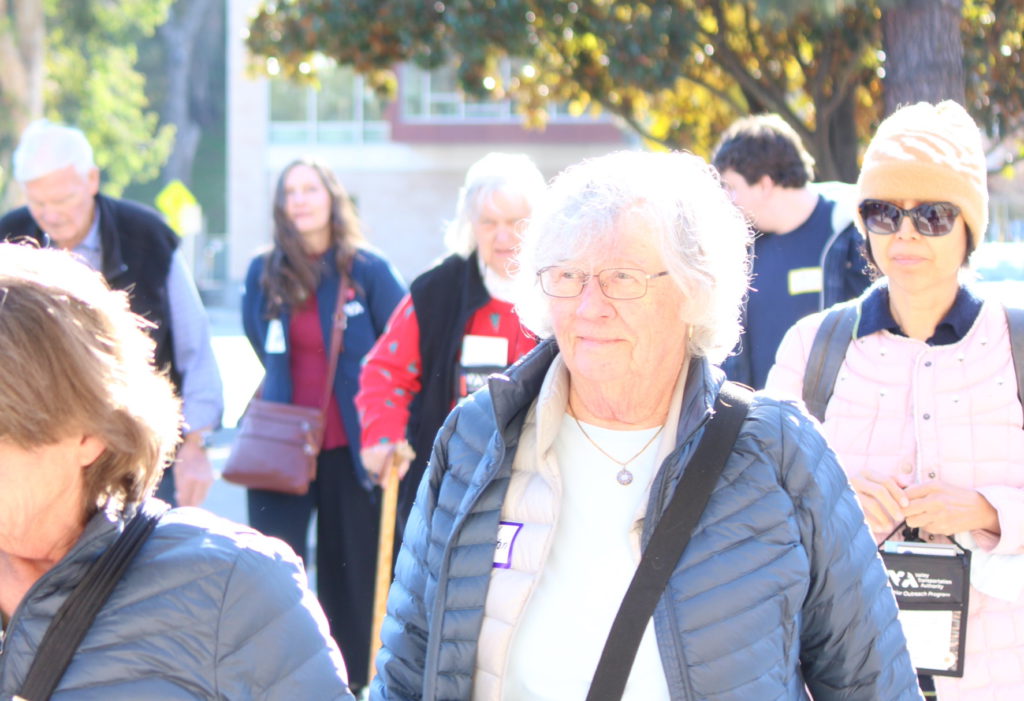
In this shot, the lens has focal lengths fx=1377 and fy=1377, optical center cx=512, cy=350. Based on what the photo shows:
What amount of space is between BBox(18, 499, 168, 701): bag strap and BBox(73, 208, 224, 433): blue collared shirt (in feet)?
11.3

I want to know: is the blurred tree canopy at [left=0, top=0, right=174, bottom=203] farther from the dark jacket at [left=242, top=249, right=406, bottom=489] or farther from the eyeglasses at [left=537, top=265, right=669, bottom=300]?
the eyeglasses at [left=537, top=265, right=669, bottom=300]

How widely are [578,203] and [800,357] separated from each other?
1.07 meters

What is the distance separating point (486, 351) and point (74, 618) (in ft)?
9.71

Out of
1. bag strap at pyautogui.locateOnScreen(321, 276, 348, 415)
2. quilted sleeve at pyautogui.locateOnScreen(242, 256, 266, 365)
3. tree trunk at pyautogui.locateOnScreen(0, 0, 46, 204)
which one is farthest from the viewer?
tree trunk at pyautogui.locateOnScreen(0, 0, 46, 204)

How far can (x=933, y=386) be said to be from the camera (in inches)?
126

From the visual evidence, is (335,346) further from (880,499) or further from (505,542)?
(505,542)

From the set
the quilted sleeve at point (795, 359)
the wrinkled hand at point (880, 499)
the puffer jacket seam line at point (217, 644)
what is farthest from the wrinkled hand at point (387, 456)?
the puffer jacket seam line at point (217, 644)

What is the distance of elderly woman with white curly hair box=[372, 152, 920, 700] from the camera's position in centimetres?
233

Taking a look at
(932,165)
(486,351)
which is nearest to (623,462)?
(932,165)

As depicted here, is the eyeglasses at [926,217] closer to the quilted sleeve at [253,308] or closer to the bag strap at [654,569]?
the bag strap at [654,569]

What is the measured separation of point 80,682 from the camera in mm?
1997

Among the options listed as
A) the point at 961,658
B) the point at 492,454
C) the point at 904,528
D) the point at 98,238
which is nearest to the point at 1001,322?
the point at 904,528

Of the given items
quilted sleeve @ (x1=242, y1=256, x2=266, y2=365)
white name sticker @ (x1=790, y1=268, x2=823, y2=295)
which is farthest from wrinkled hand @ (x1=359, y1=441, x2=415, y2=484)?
white name sticker @ (x1=790, y1=268, x2=823, y2=295)

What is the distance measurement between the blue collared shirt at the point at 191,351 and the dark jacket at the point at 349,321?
1.60 ft
